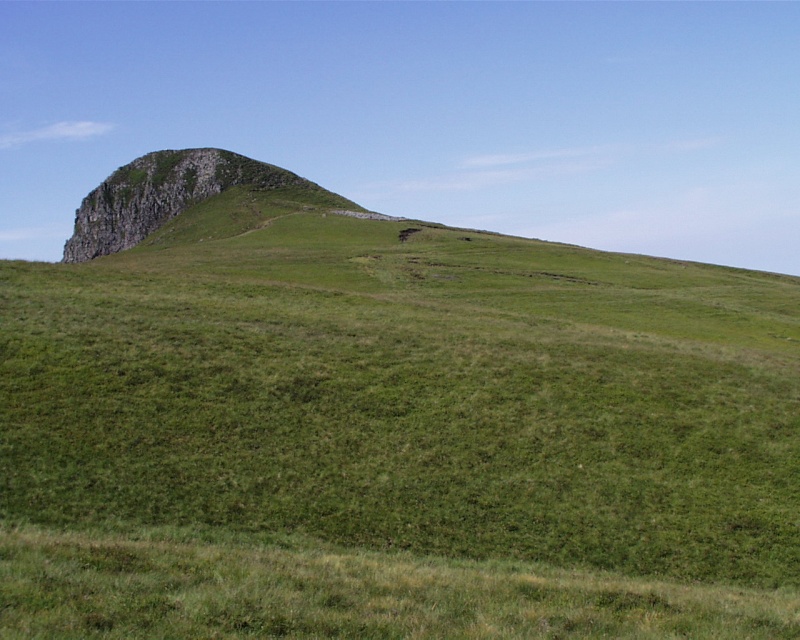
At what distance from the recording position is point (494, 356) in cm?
3609

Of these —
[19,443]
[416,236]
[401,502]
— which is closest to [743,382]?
[401,502]

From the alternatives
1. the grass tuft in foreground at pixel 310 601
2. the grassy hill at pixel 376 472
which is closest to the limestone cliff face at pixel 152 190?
the grassy hill at pixel 376 472

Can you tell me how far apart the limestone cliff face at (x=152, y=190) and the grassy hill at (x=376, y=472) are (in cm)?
10011

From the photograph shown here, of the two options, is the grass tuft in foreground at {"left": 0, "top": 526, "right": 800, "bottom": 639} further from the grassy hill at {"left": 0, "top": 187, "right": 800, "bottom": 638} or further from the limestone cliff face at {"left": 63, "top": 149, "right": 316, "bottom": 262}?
the limestone cliff face at {"left": 63, "top": 149, "right": 316, "bottom": 262}

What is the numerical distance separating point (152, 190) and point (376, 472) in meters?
140

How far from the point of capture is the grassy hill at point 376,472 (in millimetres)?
11977

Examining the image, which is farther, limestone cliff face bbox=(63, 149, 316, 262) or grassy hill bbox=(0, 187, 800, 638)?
limestone cliff face bbox=(63, 149, 316, 262)

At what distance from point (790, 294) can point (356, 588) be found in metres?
83.8

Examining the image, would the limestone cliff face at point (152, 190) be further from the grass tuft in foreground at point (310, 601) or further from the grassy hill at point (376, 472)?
the grass tuft in foreground at point (310, 601)

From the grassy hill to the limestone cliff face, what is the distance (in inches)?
3941

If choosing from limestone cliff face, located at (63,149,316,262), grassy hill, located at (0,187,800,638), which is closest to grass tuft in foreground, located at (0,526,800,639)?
grassy hill, located at (0,187,800,638)

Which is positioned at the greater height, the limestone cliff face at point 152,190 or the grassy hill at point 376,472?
the limestone cliff face at point 152,190

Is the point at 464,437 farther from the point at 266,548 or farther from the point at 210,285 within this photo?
the point at 210,285

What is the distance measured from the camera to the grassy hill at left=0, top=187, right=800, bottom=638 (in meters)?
12.0
